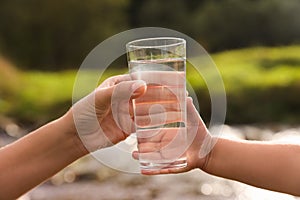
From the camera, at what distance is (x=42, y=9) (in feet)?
34.4

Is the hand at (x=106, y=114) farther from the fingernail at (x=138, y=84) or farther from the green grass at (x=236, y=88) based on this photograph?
the green grass at (x=236, y=88)

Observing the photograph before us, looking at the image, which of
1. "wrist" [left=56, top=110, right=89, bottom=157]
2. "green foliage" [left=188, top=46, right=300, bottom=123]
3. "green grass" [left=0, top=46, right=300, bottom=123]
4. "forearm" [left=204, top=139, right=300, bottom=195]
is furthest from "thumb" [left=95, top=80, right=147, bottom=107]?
"green grass" [left=0, top=46, right=300, bottom=123]

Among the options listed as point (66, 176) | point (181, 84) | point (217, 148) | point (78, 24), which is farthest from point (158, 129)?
point (78, 24)

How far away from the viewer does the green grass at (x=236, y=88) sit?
801cm

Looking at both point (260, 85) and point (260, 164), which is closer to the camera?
point (260, 164)

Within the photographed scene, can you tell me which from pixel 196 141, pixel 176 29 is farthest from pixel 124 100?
pixel 176 29

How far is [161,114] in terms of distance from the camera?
4.17ft

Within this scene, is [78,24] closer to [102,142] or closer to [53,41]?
[53,41]

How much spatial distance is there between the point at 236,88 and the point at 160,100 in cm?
725

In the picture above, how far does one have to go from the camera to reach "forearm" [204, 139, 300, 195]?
143 cm

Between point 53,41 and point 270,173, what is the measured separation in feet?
29.8

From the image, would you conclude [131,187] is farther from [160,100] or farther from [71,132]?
[160,100]

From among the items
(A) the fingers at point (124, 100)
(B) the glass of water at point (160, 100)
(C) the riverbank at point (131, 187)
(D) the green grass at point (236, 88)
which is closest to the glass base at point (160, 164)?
(B) the glass of water at point (160, 100)

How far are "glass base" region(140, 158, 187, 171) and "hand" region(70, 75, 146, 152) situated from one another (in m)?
0.10
